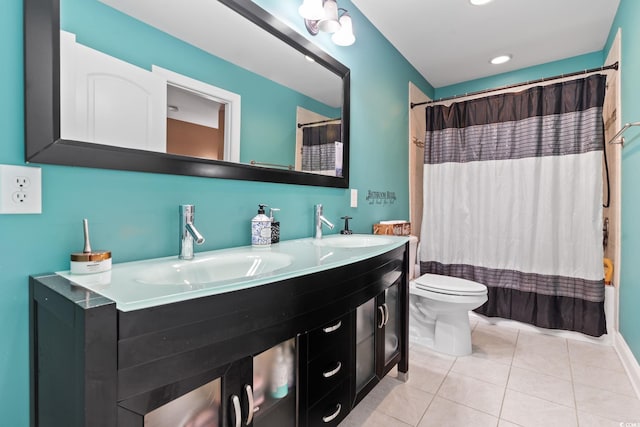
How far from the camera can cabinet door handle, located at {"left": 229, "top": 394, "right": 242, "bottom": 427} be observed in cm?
76

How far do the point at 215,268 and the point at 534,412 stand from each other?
169cm

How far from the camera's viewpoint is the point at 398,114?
2.71m

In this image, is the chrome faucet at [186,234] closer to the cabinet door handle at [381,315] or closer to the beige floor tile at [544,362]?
the cabinet door handle at [381,315]

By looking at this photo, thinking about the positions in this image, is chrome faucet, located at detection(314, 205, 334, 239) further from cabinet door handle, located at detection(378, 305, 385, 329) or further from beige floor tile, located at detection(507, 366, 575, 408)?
beige floor tile, located at detection(507, 366, 575, 408)

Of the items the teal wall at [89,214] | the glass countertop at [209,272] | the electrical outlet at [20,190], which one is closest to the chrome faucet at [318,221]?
the teal wall at [89,214]

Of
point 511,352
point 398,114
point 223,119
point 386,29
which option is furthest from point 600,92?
point 223,119

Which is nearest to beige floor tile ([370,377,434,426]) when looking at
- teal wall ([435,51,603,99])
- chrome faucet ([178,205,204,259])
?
chrome faucet ([178,205,204,259])

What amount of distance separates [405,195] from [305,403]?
7.35 ft

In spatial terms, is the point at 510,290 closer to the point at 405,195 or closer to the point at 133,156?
the point at 405,195

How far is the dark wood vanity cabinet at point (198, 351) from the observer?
0.55 meters

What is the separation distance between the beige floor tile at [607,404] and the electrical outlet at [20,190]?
2.39 metres

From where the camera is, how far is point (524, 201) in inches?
97.4

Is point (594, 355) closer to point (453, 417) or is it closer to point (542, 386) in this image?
point (542, 386)

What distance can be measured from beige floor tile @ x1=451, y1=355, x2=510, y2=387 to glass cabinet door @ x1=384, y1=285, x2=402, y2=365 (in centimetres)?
55
